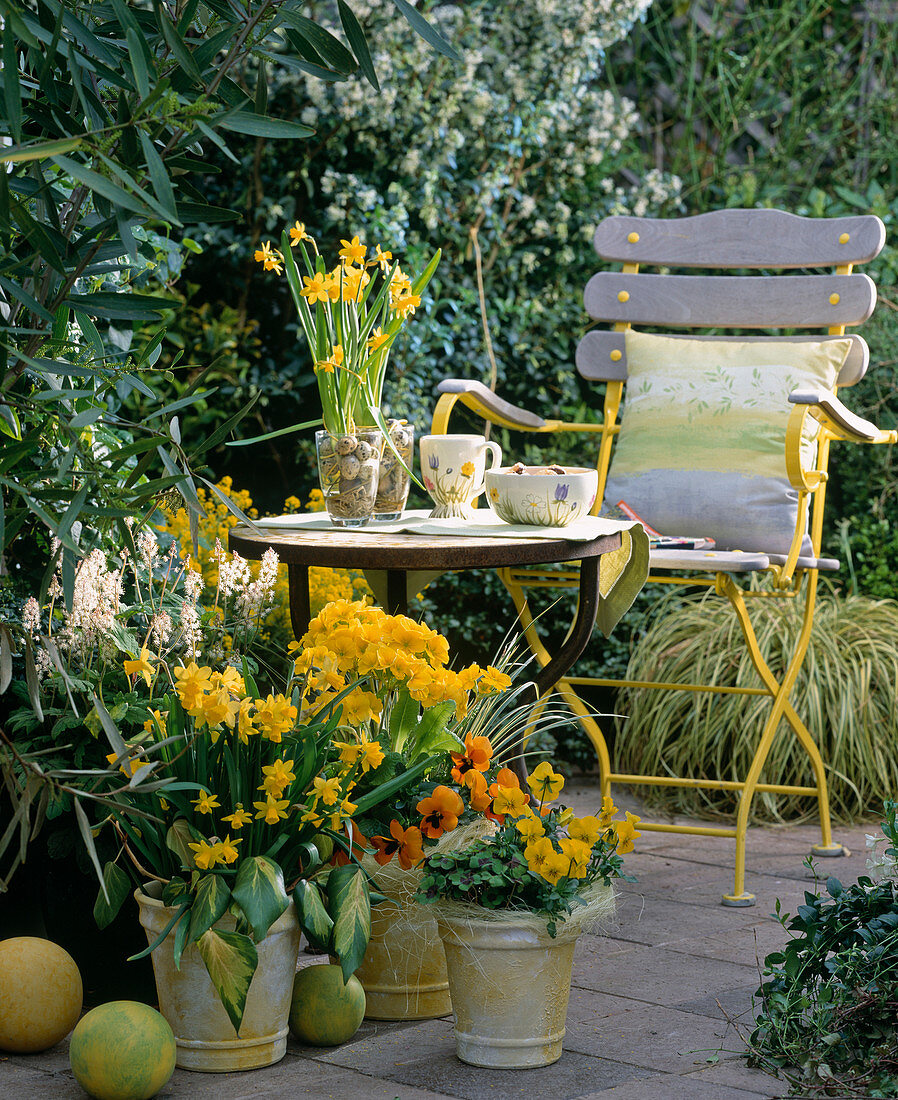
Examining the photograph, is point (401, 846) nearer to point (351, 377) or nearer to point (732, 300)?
point (351, 377)

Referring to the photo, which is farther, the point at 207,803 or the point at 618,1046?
the point at 618,1046

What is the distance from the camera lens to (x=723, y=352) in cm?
342

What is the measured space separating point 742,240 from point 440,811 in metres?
2.00

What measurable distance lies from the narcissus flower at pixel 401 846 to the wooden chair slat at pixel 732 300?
188cm

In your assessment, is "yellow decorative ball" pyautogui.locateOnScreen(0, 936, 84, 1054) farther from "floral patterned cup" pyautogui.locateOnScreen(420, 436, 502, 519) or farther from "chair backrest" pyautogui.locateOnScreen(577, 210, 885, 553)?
"chair backrest" pyautogui.locateOnScreen(577, 210, 885, 553)

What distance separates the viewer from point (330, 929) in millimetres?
1910

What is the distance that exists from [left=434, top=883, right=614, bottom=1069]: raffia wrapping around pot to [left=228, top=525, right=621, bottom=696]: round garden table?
0.55m

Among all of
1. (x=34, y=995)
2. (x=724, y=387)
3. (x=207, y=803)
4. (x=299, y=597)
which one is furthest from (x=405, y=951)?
(x=724, y=387)

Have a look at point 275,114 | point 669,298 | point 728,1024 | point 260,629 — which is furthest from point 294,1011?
point 275,114

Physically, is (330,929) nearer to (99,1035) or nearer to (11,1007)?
(99,1035)

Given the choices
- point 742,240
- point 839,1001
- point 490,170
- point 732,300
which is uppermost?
point 490,170

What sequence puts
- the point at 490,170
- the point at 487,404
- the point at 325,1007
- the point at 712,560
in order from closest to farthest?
the point at 325,1007 < the point at 712,560 < the point at 487,404 < the point at 490,170

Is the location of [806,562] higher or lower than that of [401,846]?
higher

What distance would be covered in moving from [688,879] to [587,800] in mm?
678
